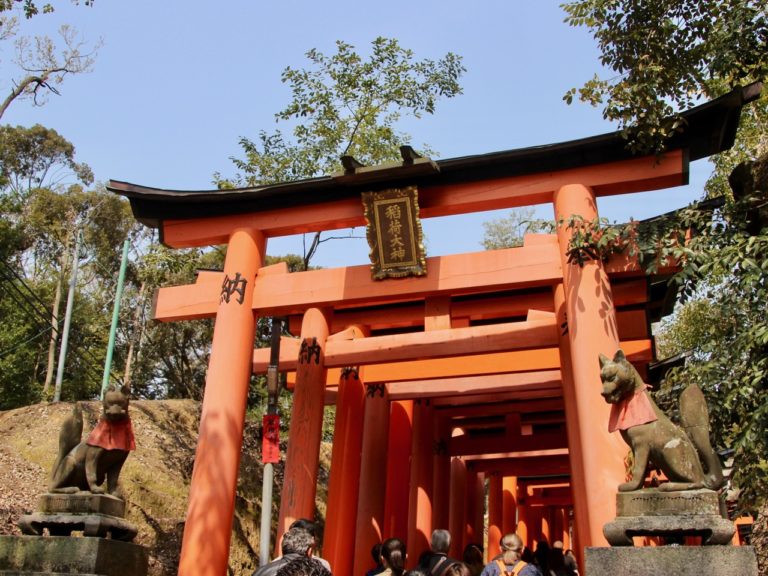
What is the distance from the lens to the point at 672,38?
715cm

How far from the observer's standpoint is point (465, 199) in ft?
27.9

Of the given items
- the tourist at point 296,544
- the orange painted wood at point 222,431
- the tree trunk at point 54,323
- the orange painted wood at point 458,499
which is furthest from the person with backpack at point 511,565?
the tree trunk at point 54,323

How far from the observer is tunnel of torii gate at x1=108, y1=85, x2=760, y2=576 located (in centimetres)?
758

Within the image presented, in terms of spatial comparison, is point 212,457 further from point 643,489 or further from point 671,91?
point 671,91

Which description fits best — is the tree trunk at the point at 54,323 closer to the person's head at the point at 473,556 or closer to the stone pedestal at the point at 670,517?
the person's head at the point at 473,556

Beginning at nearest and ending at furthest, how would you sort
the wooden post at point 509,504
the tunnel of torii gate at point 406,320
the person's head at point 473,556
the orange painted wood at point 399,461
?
the tunnel of torii gate at point 406,320, the person's head at point 473,556, the orange painted wood at point 399,461, the wooden post at point 509,504

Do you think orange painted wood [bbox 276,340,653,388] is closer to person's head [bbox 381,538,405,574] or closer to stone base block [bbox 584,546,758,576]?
person's head [bbox 381,538,405,574]

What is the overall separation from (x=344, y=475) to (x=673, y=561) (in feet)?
24.2

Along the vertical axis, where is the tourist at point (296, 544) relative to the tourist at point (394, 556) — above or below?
above

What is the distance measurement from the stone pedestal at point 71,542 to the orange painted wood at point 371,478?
540cm

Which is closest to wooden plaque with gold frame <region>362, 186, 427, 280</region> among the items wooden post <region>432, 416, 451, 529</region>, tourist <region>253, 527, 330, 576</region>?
tourist <region>253, 527, 330, 576</region>

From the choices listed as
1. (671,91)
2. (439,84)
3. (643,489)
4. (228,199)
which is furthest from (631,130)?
(439,84)

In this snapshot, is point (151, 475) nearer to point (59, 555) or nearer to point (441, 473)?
point (441, 473)

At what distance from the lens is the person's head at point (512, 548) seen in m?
5.95
